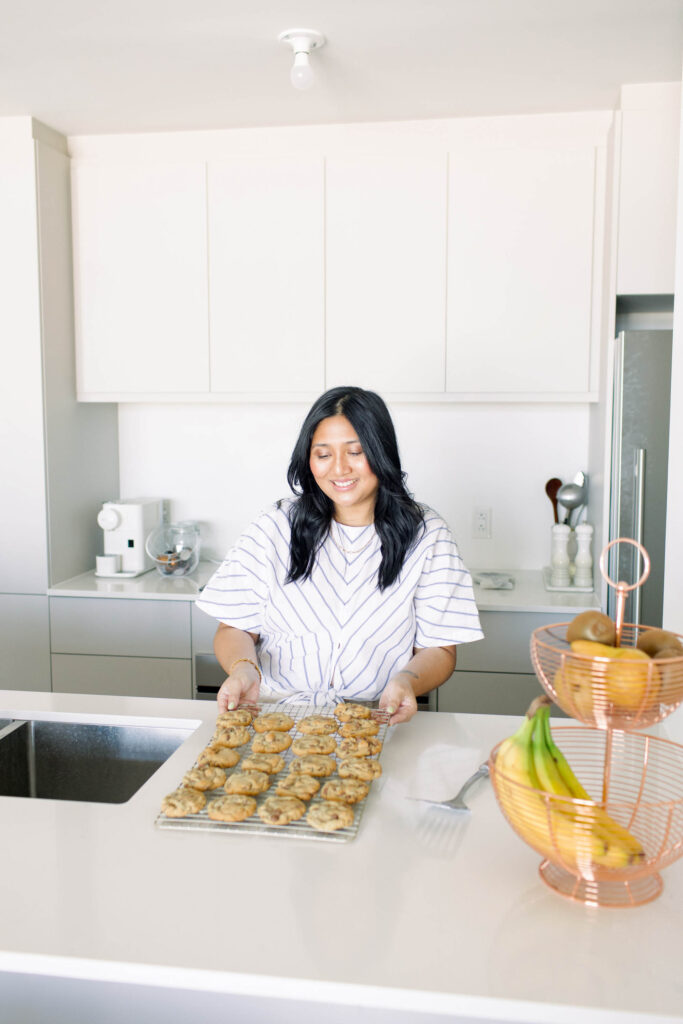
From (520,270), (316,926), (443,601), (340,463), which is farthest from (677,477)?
(520,270)

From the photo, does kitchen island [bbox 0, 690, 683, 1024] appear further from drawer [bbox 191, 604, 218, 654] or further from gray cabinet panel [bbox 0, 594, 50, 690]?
gray cabinet panel [bbox 0, 594, 50, 690]

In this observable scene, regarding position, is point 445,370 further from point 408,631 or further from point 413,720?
point 413,720

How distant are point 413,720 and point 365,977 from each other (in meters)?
0.76

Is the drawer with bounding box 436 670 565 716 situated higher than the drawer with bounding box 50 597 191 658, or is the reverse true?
the drawer with bounding box 50 597 191 658

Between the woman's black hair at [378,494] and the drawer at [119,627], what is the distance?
108cm

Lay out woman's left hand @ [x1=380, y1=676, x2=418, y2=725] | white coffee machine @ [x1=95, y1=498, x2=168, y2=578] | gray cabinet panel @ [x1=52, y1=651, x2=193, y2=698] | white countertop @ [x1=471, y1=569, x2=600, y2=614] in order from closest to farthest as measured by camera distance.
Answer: woman's left hand @ [x1=380, y1=676, x2=418, y2=725] < white countertop @ [x1=471, y1=569, x2=600, y2=614] < gray cabinet panel @ [x1=52, y1=651, x2=193, y2=698] < white coffee machine @ [x1=95, y1=498, x2=168, y2=578]

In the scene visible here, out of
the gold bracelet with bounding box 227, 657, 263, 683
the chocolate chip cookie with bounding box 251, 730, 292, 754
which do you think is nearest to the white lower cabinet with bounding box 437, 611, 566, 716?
the gold bracelet with bounding box 227, 657, 263, 683

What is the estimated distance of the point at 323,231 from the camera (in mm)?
2934

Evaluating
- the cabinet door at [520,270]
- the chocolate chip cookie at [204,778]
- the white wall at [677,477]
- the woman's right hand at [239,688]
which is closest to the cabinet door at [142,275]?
the cabinet door at [520,270]

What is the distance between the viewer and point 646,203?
8.67 feet

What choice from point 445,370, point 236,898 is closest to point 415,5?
point 445,370

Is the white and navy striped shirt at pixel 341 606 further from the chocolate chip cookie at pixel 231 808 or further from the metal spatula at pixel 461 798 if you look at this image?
the chocolate chip cookie at pixel 231 808

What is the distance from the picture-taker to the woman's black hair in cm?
185

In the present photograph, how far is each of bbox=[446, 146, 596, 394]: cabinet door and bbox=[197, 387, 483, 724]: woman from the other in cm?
114
